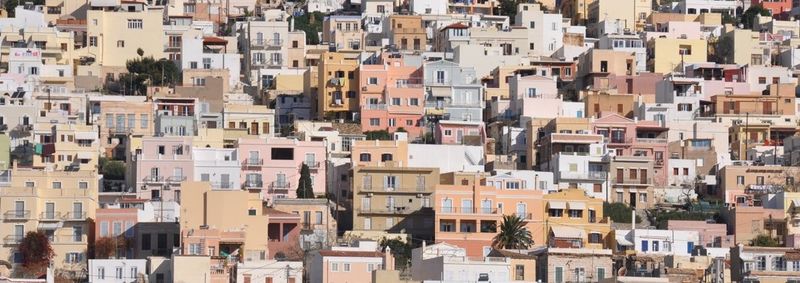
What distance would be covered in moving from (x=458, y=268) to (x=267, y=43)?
1356 inches

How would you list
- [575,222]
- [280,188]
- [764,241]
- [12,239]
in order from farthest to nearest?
1. [280,188]
2. [575,222]
3. [764,241]
4. [12,239]

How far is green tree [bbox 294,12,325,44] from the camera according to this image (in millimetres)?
109500

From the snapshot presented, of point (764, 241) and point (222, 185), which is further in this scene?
point (222, 185)

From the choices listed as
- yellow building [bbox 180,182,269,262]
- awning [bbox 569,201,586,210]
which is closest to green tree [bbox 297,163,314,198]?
yellow building [bbox 180,182,269,262]

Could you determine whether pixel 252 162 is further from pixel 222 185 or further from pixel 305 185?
pixel 305 185

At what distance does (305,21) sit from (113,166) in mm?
27801

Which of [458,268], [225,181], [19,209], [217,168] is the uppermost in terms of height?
[217,168]

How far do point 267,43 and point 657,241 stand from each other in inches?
1138

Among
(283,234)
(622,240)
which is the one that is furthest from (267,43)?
(622,240)

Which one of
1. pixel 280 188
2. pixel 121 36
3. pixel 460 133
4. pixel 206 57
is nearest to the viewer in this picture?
pixel 280 188

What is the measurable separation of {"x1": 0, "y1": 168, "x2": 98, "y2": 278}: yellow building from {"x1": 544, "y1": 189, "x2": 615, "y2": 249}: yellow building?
13418 millimetres

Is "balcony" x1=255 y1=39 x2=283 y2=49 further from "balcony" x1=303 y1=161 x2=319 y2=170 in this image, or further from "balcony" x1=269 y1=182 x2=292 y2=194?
"balcony" x1=269 y1=182 x2=292 y2=194

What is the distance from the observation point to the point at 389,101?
93438mm

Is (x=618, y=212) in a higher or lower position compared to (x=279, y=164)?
lower
